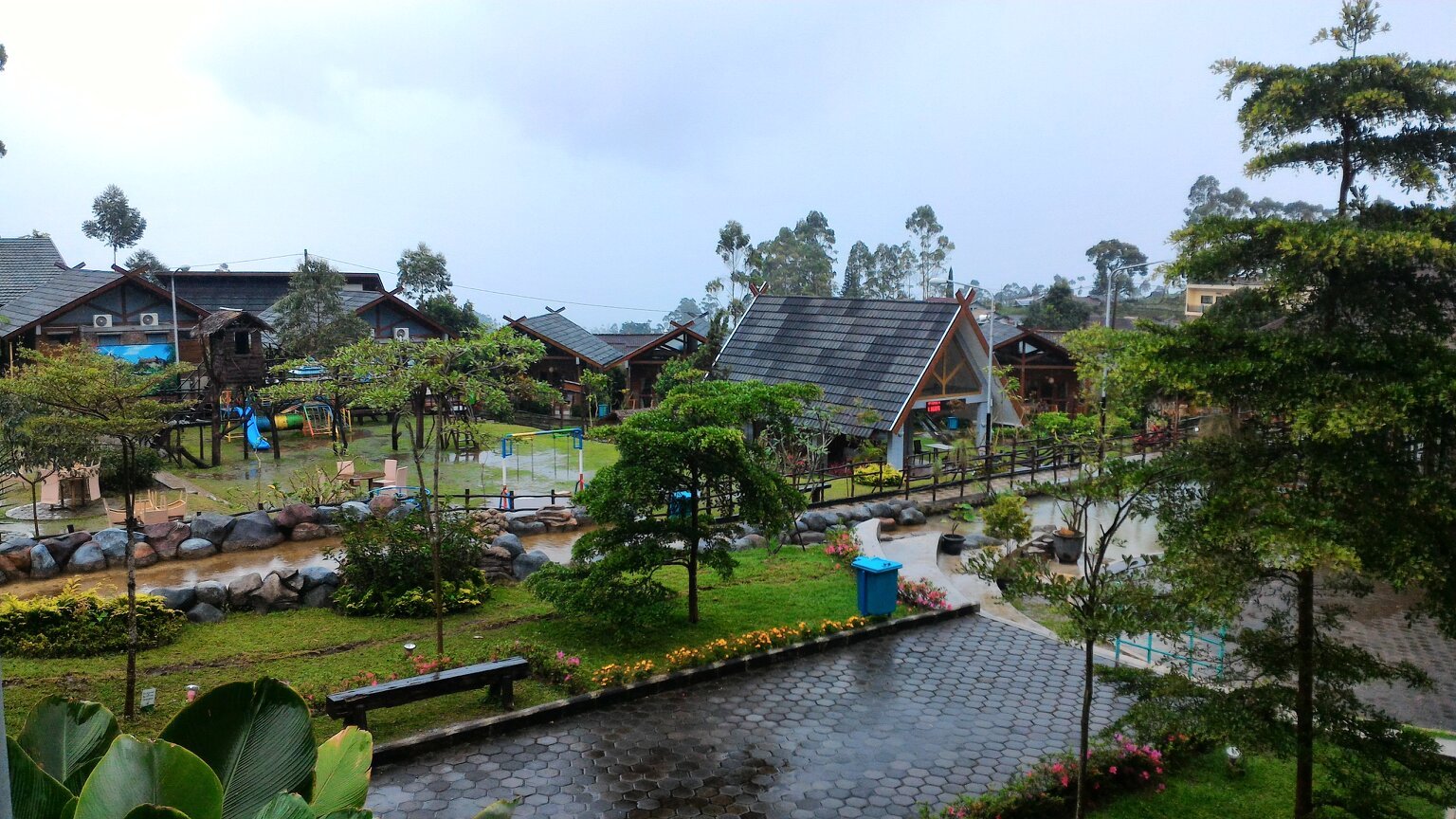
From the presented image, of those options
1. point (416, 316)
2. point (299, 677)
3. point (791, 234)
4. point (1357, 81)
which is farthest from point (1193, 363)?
point (791, 234)

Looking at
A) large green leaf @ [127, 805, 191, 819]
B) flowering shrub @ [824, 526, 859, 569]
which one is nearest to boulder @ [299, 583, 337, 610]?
flowering shrub @ [824, 526, 859, 569]

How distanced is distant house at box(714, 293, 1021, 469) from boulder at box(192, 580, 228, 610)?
1523cm

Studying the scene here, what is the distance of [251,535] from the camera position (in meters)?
16.5

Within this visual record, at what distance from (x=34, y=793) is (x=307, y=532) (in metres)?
16.5

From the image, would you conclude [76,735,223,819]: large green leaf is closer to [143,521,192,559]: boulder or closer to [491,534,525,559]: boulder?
[491,534,525,559]: boulder

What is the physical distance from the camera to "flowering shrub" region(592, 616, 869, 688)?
10.6 meters

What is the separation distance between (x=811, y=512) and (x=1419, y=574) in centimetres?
1425

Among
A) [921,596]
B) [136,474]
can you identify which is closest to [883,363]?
[921,596]

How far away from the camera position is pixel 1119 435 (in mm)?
10562

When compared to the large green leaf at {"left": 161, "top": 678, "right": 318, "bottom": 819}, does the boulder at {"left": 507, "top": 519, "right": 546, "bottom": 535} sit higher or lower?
lower

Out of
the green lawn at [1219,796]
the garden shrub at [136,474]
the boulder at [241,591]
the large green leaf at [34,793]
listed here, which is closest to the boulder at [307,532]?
the boulder at [241,591]

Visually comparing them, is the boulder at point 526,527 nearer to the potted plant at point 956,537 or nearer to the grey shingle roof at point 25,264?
the potted plant at point 956,537

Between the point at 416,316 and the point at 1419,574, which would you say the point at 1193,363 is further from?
the point at 416,316

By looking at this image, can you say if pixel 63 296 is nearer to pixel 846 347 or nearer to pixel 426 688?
pixel 846 347
